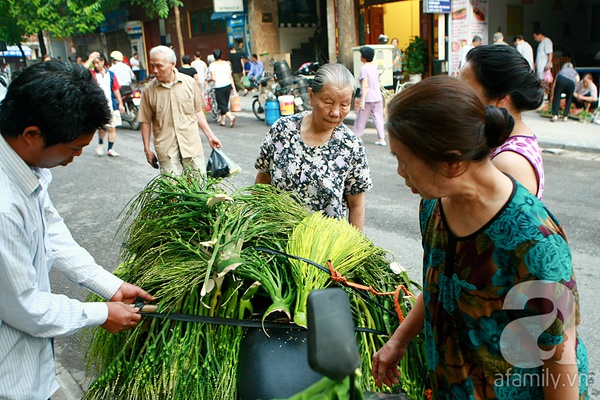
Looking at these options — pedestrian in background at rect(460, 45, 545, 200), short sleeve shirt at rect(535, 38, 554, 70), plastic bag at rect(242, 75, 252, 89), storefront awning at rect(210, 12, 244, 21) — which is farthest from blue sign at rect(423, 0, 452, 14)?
pedestrian in background at rect(460, 45, 545, 200)

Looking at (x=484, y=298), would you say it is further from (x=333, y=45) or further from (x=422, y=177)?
(x=333, y=45)

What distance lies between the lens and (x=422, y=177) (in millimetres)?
1290

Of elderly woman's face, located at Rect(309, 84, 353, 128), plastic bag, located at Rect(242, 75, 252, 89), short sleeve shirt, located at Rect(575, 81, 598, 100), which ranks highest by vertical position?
elderly woman's face, located at Rect(309, 84, 353, 128)

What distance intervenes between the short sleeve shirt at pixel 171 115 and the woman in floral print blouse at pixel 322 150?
2594 mm

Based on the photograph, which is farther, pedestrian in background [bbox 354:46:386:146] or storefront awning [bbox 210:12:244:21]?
storefront awning [bbox 210:12:244:21]

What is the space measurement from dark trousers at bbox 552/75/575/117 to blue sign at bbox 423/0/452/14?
3.35 m

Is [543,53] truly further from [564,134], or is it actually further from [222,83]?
[222,83]

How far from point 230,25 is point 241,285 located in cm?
1995

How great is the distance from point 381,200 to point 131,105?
8.31 m

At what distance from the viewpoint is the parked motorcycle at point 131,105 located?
12133 mm

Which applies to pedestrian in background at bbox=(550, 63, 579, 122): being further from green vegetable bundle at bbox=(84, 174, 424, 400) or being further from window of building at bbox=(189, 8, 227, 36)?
window of building at bbox=(189, 8, 227, 36)

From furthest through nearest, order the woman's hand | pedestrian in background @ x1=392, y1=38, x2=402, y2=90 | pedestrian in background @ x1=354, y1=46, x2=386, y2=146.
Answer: pedestrian in background @ x1=392, y1=38, x2=402, y2=90 < pedestrian in background @ x1=354, y1=46, x2=386, y2=146 < the woman's hand

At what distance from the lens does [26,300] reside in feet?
4.97

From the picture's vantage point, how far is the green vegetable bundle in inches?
67.3
